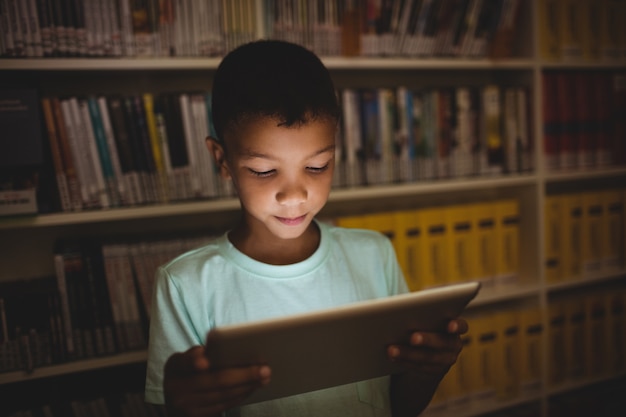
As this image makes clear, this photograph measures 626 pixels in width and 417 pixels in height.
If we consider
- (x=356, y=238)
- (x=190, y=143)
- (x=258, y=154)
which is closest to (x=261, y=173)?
(x=258, y=154)

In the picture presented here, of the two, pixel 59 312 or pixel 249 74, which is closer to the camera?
pixel 249 74

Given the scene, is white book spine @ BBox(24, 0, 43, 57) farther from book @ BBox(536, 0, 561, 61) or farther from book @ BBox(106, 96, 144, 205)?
book @ BBox(536, 0, 561, 61)

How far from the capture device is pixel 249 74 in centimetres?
81

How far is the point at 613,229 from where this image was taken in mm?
1956

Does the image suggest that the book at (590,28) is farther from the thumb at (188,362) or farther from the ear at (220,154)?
the thumb at (188,362)

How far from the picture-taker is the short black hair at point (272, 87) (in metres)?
0.79

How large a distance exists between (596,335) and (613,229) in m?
0.44

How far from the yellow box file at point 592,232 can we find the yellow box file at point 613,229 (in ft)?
0.07

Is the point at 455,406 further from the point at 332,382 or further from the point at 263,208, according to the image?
the point at 263,208

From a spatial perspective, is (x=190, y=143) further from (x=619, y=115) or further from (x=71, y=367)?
(x=619, y=115)

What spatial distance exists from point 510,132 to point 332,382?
4.41 ft

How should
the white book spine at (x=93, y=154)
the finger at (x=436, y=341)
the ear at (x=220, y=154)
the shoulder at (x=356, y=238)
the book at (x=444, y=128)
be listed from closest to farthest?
the finger at (x=436, y=341) → the ear at (x=220, y=154) → the shoulder at (x=356, y=238) → the white book spine at (x=93, y=154) → the book at (x=444, y=128)

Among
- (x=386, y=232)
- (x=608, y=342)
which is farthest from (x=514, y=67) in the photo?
(x=608, y=342)

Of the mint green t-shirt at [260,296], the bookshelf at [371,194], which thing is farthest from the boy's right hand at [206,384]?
the bookshelf at [371,194]
